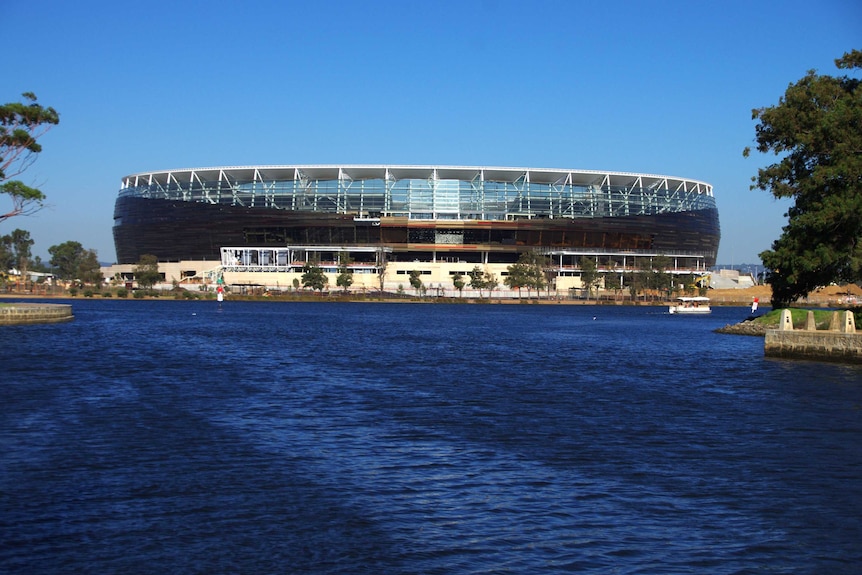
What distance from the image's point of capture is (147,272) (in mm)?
152250

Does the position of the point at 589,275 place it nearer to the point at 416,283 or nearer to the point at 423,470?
the point at 416,283

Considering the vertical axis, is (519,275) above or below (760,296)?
above

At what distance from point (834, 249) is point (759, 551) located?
3845 cm

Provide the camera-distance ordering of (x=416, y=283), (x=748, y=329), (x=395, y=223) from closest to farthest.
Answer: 1. (x=748, y=329)
2. (x=416, y=283)
3. (x=395, y=223)

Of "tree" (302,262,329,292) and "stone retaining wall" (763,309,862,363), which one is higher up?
"tree" (302,262,329,292)

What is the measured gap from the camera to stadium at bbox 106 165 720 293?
16050cm

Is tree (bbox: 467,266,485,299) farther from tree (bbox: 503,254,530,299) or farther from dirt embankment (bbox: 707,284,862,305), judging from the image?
dirt embankment (bbox: 707,284,862,305)

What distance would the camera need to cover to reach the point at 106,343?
49.9 metres

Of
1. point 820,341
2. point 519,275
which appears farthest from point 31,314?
point 519,275

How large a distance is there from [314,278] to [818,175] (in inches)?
4360

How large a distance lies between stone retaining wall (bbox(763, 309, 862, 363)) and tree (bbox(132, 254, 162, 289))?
408 feet

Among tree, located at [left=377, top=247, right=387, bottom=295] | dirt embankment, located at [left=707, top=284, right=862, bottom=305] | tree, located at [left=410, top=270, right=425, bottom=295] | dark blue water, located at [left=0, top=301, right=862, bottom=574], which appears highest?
tree, located at [left=377, top=247, right=387, bottom=295]

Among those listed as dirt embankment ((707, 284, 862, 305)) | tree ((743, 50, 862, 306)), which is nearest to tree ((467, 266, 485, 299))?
dirt embankment ((707, 284, 862, 305))

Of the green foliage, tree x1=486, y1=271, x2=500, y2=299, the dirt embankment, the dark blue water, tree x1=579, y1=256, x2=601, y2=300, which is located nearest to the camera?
the dark blue water
